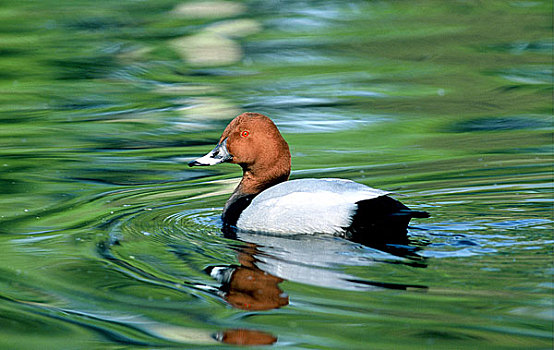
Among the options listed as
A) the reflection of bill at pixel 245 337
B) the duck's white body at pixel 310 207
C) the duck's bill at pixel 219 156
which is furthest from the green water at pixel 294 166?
the duck's bill at pixel 219 156

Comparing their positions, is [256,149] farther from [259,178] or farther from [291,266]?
[291,266]

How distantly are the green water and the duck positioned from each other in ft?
0.56

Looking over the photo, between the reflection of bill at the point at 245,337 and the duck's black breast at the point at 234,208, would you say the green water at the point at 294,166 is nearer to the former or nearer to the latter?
the reflection of bill at the point at 245,337

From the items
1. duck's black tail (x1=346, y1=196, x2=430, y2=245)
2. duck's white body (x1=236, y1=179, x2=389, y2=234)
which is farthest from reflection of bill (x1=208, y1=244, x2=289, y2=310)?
duck's black tail (x1=346, y1=196, x2=430, y2=245)

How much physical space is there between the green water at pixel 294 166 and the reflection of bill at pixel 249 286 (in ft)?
0.07

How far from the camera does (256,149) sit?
708 centimetres

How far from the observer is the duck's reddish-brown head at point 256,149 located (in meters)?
7.06

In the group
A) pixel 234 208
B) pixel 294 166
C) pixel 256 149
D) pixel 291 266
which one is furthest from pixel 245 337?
pixel 294 166

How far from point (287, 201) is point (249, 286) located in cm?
114

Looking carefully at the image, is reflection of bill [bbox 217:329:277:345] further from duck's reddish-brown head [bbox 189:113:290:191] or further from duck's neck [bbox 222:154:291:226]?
duck's reddish-brown head [bbox 189:113:290:191]

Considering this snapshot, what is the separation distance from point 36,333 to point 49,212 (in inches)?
104

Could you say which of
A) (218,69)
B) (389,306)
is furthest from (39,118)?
(389,306)

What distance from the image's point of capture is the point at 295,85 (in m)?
11.6

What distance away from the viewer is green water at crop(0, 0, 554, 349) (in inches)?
187
